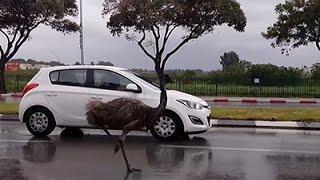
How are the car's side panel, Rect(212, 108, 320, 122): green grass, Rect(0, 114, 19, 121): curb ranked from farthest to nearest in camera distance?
Rect(0, 114, 19, 121): curb < Rect(212, 108, 320, 122): green grass < the car's side panel

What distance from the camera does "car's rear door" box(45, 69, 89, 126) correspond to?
39.9 ft

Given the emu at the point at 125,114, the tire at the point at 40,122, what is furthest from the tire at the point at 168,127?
the emu at the point at 125,114

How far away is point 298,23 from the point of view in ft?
103

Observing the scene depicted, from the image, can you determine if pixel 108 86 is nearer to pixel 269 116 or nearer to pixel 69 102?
pixel 69 102

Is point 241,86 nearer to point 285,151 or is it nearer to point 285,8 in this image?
point 285,8

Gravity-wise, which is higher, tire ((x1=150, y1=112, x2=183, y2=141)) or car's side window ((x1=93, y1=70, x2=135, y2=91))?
car's side window ((x1=93, y1=70, x2=135, y2=91))

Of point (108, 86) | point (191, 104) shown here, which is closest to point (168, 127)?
point (191, 104)

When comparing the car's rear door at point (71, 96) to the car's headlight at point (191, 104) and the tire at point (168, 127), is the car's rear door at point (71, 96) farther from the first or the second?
the car's headlight at point (191, 104)

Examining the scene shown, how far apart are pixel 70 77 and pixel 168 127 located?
2527 millimetres

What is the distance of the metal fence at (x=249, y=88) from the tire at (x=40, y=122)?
19.2 m

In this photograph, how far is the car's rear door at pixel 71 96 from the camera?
12156 mm

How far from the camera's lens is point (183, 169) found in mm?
8586

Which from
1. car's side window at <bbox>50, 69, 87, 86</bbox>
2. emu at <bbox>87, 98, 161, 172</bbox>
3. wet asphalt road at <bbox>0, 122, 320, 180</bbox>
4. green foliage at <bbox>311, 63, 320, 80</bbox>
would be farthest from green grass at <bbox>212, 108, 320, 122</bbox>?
green foliage at <bbox>311, 63, 320, 80</bbox>

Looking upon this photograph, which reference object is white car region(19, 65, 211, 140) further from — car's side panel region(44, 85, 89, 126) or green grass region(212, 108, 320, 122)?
green grass region(212, 108, 320, 122)
